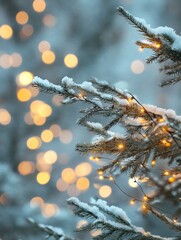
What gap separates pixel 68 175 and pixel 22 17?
2665 millimetres

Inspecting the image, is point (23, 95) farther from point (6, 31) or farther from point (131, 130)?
point (131, 130)

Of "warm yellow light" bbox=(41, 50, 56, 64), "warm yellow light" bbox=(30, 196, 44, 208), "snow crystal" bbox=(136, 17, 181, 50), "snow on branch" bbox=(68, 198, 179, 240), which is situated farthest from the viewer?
"warm yellow light" bbox=(41, 50, 56, 64)

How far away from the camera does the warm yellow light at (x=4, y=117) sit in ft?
23.4

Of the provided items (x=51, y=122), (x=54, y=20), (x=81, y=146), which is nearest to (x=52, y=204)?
(x=51, y=122)

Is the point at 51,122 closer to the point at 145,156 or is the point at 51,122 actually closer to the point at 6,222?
the point at 6,222

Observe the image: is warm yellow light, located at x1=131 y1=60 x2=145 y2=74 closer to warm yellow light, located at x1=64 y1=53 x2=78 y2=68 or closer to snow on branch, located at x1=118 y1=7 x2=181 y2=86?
warm yellow light, located at x1=64 y1=53 x2=78 y2=68

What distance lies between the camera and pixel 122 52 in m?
7.24

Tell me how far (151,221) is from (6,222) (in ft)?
5.97

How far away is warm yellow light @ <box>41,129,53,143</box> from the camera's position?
7.10 metres

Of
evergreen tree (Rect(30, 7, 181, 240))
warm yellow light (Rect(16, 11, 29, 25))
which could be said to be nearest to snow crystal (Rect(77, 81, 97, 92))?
evergreen tree (Rect(30, 7, 181, 240))

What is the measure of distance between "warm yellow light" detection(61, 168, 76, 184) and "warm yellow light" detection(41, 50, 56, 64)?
5.78 feet

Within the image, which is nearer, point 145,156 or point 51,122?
point 145,156

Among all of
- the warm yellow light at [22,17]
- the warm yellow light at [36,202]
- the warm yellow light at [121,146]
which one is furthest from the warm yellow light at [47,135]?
the warm yellow light at [121,146]

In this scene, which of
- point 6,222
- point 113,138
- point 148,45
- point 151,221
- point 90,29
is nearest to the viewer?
point 148,45
